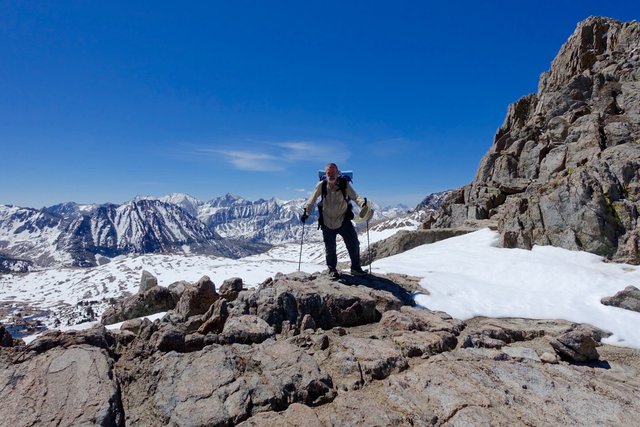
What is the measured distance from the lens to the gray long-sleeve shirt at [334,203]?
13.9 meters

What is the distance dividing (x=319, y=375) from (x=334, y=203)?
25.3ft

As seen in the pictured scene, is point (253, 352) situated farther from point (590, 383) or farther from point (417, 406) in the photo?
point (590, 383)

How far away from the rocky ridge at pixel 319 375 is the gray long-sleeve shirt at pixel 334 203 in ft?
15.5

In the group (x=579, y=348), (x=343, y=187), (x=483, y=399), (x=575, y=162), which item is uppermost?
(x=575, y=162)

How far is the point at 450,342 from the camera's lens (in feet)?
30.6

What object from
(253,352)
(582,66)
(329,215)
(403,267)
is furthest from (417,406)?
(582,66)

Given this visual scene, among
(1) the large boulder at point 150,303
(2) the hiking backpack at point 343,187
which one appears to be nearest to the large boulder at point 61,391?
(2) the hiking backpack at point 343,187

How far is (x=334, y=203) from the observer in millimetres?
13984

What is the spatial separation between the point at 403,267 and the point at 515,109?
7356 centimetres

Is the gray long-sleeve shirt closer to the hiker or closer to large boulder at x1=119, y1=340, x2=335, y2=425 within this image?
the hiker

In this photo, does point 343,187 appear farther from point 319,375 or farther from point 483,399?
point 483,399

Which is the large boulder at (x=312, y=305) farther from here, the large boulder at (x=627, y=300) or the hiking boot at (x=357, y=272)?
the large boulder at (x=627, y=300)

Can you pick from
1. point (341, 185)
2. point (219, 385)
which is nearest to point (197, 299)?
point (341, 185)

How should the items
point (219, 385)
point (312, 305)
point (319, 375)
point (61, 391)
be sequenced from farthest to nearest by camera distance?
point (312, 305)
point (319, 375)
point (219, 385)
point (61, 391)
